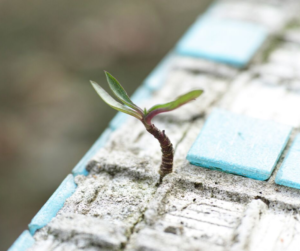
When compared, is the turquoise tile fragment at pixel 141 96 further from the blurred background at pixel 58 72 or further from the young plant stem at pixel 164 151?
the blurred background at pixel 58 72

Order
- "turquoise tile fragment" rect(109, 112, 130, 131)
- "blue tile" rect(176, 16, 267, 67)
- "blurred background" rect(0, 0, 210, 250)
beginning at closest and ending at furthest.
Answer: "turquoise tile fragment" rect(109, 112, 130, 131) < "blue tile" rect(176, 16, 267, 67) < "blurred background" rect(0, 0, 210, 250)

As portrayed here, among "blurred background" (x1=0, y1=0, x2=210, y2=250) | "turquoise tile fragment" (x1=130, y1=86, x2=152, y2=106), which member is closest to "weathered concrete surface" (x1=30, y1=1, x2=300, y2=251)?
"turquoise tile fragment" (x1=130, y1=86, x2=152, y2=106)

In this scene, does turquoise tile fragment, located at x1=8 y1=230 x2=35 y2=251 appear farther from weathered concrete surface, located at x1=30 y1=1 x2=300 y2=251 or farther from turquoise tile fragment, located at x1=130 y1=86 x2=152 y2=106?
turquoise tile fragment, located at x1=130 y1=86 x2=152 y2=106

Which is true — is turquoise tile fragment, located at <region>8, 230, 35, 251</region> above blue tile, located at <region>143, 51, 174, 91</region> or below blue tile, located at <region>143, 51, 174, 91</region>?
below

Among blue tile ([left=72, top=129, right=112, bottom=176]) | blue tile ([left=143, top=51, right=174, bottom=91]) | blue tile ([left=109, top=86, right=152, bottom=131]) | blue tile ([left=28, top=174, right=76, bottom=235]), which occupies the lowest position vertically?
blue tile ([left=28, top=174, right=76, bottom=235])

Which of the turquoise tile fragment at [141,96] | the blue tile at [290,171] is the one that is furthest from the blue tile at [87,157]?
the blue tile at [290,171]

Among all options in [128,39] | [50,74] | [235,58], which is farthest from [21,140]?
[235,58]

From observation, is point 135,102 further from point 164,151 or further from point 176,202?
point 176,202

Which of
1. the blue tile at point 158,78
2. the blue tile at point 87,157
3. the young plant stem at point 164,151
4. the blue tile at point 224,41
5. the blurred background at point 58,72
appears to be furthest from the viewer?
the blurred background at point 58,72
